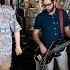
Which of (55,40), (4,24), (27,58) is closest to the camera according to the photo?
(4,24)

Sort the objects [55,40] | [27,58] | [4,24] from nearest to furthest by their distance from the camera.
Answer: [4,24]
[55,40]
[27,58]

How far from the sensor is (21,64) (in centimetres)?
334

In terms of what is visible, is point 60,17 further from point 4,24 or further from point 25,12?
point 25,12

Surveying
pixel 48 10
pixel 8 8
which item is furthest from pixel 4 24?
pixel 48 10

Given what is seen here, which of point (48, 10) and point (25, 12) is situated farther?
point (25, 12)

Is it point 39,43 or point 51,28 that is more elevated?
point 51,28

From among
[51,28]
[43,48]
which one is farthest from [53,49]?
[51,28]

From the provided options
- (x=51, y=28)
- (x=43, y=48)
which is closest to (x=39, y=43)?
(x=43, y=48)

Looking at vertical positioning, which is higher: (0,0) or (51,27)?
(0,0)

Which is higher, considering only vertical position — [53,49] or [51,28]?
[51,28]

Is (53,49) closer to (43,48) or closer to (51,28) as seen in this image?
(43,48)

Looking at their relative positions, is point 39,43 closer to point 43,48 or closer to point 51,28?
point 43,48

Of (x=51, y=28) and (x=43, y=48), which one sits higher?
(x=51, y=28)

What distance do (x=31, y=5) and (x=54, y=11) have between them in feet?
3.23
